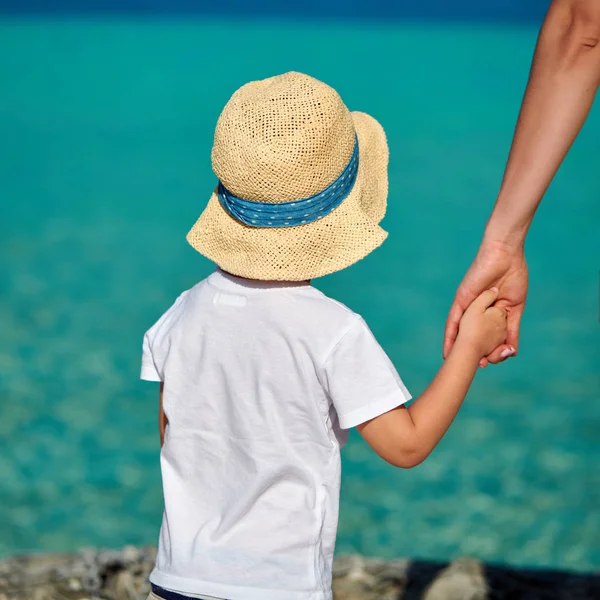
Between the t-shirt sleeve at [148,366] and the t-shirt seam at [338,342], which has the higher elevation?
the t-shirt seam at [338,342]

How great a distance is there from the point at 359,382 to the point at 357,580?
1.89 metres

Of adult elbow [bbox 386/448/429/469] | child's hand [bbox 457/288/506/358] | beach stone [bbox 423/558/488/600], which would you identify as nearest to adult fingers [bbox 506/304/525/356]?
child's hand [bbox 457/288/506/358]

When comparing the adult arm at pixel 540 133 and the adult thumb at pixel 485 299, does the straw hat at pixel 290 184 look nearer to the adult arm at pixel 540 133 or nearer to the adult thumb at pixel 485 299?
the adult thumb at pixel 485 299

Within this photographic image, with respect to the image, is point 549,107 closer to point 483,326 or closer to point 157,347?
point 483,326

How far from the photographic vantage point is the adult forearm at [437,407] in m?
1.79

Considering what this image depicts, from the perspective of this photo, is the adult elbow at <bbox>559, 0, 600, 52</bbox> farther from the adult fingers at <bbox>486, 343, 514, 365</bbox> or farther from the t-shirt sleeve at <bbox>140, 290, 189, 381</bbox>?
the t-shirt sleeve at <bbox>140, 290, 189, 381</bbox>

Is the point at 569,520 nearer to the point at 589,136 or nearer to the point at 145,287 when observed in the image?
the point at 145,287

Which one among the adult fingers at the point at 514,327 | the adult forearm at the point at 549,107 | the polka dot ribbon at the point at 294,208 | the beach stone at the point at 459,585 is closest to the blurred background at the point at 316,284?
the beach stone at the point at 459,585

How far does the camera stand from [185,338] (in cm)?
185

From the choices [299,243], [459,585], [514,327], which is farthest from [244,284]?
[459,585]

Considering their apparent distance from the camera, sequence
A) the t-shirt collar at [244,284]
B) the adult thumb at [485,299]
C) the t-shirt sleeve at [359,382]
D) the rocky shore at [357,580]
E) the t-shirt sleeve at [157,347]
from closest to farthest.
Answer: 1. the t-shirt sleeve at [359,382]
2. the t-shirt collar at [244,284]
3. the t-shirt sleeve at [157,347]
4. the adult thumb at [485,299]
5. the rocky shore at [357,580]

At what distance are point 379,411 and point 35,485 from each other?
10.9 feet

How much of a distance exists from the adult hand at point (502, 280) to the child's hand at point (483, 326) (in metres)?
0.09

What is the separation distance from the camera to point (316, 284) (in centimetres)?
663
